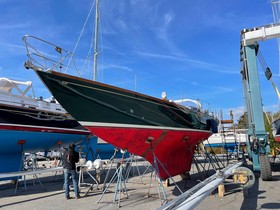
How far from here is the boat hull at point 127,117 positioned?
5160mm

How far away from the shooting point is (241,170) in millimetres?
5449

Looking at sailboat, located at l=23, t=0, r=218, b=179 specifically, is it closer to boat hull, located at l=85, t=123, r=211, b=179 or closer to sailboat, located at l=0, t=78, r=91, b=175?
boat hull, located at l=85, t=123, r=211, b=179

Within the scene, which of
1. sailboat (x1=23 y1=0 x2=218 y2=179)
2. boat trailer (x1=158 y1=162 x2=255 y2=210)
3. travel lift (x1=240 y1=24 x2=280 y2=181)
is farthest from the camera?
travel lift (x1=240 y1=24 x2=280 y2=181)

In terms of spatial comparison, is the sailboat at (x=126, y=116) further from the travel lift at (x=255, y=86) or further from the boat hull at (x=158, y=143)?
the travel lift at (x=255, y=86)

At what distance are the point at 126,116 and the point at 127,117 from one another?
0.03m

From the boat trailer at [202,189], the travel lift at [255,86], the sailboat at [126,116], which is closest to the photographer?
the boat trailer at [202,189]

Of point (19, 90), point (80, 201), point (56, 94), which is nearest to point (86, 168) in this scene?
point (80, 201)

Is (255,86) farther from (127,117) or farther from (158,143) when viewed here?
(127,117)

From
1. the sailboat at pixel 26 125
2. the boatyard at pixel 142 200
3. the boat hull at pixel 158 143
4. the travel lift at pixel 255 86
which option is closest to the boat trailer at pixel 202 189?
the boatyard at pixel 142 200

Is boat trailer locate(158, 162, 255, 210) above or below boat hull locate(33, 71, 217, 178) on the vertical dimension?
below

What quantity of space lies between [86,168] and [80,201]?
175cm

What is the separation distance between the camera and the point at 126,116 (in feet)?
18.8

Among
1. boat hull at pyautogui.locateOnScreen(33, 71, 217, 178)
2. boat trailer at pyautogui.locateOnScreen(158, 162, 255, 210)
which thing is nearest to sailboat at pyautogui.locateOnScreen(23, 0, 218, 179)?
boat hull at pyautogui.locateOnScreen(33, 71, 217, 178)

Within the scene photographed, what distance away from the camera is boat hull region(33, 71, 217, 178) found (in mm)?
5160
